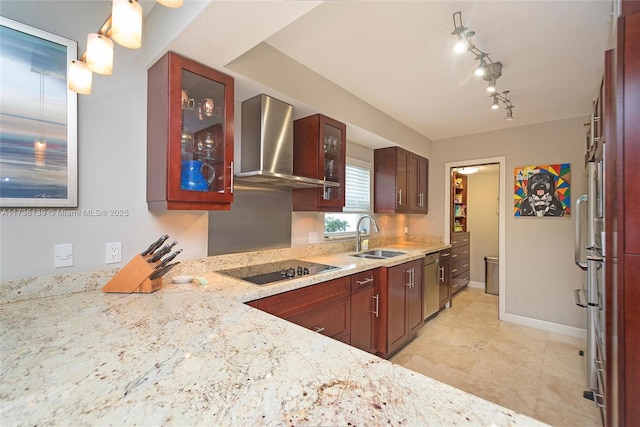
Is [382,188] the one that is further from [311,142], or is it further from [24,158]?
[24,158]

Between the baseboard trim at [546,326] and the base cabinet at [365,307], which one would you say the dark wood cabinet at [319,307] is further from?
the baseboard trim at [546,326]

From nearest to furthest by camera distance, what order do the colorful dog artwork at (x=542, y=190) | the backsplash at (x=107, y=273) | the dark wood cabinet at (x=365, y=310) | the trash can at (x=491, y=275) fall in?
the backsplash at (x=107, y=273) → the dark wood cabinet at (x=365, y=310) → the colorful dog artwork at (x=542, y=190) → the trash can at (x=491, y=275)

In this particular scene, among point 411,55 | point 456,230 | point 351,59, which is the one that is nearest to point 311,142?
point 351,59

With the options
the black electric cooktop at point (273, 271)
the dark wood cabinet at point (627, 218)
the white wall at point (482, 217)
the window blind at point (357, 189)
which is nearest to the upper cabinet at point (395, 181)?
the window blind at point (357, 189)

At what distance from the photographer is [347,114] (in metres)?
2.66

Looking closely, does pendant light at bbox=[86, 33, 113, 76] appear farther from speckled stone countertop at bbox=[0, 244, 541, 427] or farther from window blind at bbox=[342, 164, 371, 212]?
window blind at bbox=[342, 164, 371, 212]

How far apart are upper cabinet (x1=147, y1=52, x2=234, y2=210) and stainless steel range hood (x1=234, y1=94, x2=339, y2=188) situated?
273 millimetres

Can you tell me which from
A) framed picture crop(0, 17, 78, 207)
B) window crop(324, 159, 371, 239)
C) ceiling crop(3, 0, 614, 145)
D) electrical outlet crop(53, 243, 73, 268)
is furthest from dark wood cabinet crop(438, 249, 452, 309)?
A: framed picture crop(0, 17, 78, 207)

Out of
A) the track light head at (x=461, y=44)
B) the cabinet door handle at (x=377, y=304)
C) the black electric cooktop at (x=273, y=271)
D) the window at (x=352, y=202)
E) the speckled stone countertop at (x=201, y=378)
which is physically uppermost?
the track light head at (x=461, y=44)

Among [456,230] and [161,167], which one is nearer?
[161,167]

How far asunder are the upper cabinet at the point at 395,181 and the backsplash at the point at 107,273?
2.57 ft

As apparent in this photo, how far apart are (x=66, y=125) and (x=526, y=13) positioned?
8.73ft

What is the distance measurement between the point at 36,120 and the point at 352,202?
9.10ft

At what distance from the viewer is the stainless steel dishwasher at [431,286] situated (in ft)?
10.7
